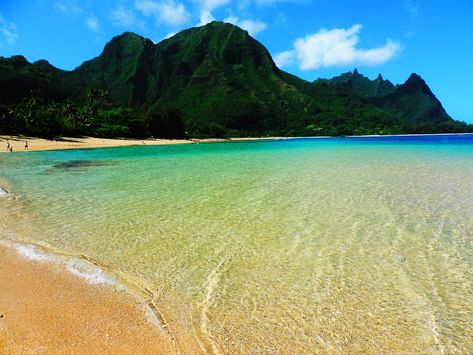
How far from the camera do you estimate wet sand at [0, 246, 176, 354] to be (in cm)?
354

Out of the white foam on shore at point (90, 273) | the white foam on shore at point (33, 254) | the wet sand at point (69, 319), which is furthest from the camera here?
the white foam on shore at point (33, 254)

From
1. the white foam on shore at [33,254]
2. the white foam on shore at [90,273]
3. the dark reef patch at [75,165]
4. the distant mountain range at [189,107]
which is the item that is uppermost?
the distant mountain range at [189,107]

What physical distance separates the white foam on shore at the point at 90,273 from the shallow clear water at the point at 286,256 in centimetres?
27

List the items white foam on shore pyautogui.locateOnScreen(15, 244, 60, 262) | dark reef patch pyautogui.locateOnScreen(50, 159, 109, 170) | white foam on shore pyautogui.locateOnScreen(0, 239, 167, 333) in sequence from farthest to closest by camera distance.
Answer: dark reef patch pyautogui.locateOnScreen(50, 159, 109, 170)
white foam on shore pyautogui.locateOnScreen(15, 244, 60, 262)
white foam on shore pyautogui.locateOnScreen(0, 239, 167, 333)

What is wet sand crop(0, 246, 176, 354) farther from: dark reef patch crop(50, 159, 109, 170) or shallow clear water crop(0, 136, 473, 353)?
dark reef patch crop(50, 159, 109, 170)

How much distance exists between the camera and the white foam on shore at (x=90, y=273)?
508cm

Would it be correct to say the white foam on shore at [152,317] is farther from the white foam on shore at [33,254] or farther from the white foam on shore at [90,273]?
the white foam on shore at [33,254]

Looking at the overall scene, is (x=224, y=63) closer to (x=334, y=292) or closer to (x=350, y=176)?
(x=350, y=176)

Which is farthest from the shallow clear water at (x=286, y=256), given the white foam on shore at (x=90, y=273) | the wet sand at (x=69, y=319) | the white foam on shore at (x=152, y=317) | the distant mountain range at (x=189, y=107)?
the distant mountain range at (x=189, y=107)

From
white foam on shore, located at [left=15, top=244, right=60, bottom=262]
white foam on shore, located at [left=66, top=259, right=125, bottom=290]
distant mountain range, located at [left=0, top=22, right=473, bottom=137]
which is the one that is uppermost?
distant mountain range, located at [left=0, top=22, right=473, bottom=137]

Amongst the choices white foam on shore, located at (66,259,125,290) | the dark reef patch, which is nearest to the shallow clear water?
white foam on shore, located at (66,259,125,290)

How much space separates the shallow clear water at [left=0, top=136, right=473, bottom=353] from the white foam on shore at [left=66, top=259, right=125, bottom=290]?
271 millimetres

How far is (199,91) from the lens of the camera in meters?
181

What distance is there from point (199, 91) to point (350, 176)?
172007mm
